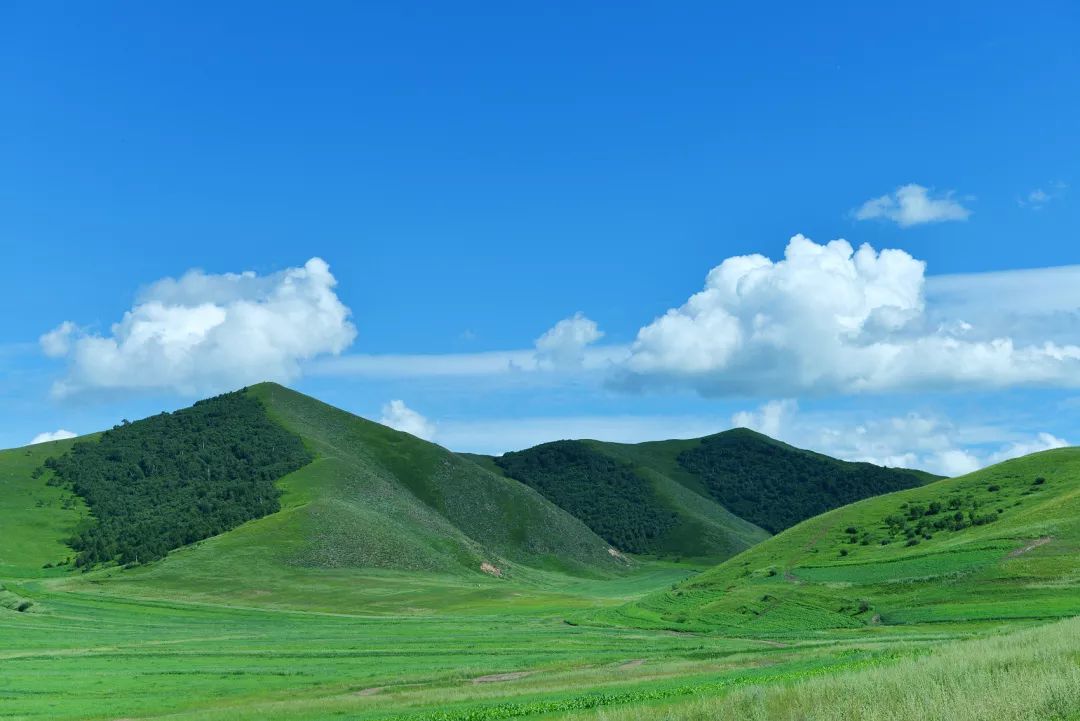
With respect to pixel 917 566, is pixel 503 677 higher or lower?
lower

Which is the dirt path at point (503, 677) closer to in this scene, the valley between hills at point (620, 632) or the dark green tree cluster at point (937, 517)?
the valley between hills at point (620, 632)

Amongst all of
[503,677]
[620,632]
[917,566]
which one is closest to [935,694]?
[503,677]

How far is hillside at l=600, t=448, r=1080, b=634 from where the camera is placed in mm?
79938

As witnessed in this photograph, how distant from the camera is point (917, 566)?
9294cm

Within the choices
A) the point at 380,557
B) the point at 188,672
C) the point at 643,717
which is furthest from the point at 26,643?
the point at 380,557

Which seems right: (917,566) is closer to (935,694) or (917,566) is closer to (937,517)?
(937,517)

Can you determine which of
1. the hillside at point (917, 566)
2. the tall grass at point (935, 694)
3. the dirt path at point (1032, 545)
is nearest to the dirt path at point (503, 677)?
the tall grass at point (935, 694)

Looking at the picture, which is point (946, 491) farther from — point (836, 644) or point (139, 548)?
point (139, 548)

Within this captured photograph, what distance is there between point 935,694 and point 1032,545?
73138mm

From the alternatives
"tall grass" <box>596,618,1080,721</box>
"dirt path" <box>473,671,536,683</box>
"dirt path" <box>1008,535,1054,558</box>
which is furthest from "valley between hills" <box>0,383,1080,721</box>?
"dirt path" <box>473,671,536,683</box>

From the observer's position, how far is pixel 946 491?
122 meters

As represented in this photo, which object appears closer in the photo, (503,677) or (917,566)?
(503,677)

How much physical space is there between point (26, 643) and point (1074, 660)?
84432mm

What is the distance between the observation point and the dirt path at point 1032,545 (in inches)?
3398
